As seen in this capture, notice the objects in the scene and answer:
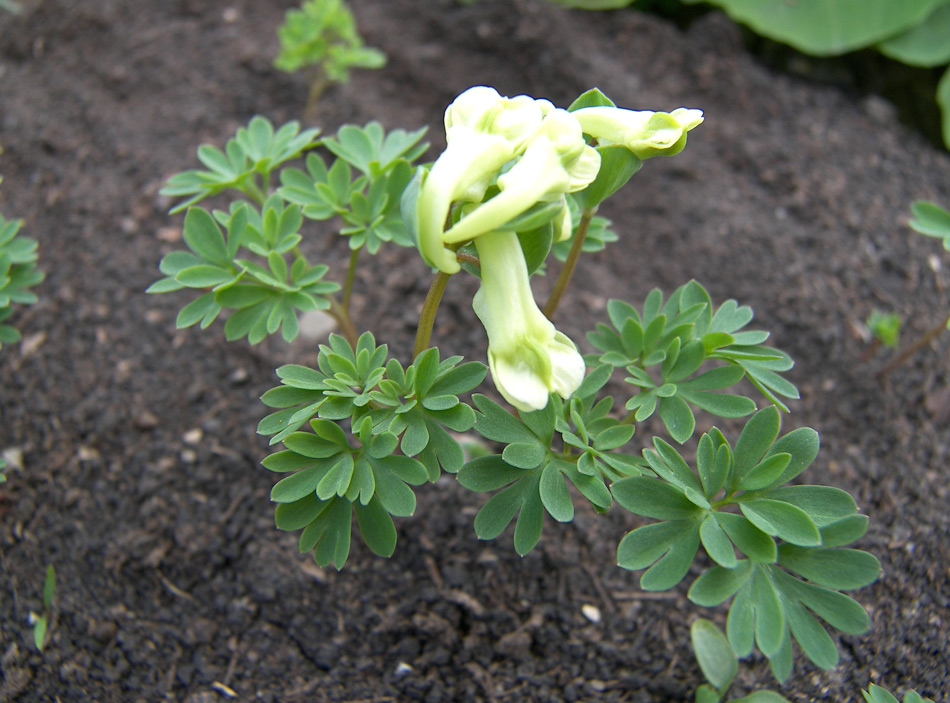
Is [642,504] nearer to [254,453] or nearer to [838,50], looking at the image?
A: [254,453]

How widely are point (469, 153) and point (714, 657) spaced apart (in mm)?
960

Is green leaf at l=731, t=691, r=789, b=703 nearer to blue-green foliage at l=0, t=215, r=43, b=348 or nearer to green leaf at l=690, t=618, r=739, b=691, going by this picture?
green leaf at l=690, t=618, r=739, b=691

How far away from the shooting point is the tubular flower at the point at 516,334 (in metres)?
0.88

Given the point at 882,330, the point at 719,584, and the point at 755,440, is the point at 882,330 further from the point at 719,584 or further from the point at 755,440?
the point at 719,584

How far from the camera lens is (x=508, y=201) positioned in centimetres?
82

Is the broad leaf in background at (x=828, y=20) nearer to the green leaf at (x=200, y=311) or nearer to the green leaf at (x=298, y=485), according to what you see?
the green leaf at (x=200, y=311)

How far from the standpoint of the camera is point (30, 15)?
2.40 m

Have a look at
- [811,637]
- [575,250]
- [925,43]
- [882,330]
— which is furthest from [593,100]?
[925,43]

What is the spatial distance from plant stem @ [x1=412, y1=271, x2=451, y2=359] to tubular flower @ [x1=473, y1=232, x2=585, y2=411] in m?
0.10

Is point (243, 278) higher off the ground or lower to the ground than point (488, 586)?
higher

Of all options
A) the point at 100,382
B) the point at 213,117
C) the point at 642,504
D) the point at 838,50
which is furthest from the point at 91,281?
the point at 838,50

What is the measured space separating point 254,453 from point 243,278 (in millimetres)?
507

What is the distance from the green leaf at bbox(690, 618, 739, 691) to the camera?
45.5 inches

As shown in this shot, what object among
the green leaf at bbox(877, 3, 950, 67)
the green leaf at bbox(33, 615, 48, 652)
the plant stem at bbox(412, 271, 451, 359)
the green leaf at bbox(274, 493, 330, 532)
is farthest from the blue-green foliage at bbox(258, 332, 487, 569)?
the green leaf at bbox(877, 3, 950, 67)
